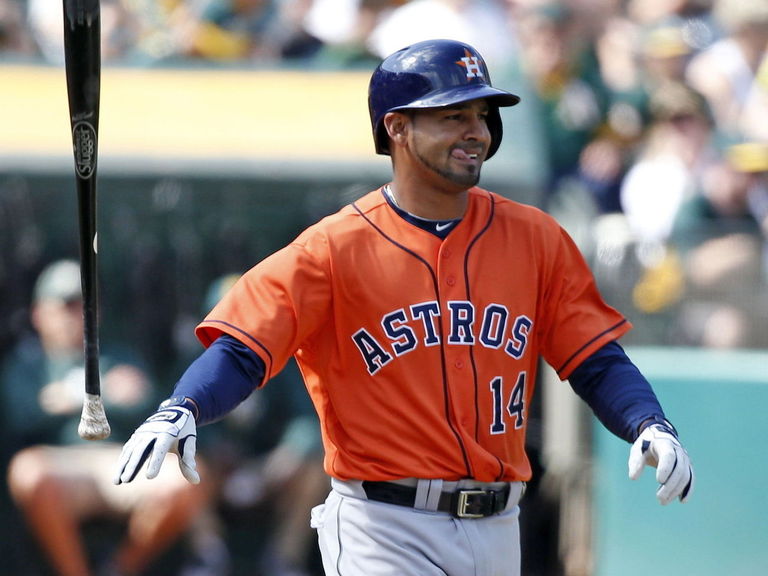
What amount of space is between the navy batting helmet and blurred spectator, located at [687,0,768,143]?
392 cm

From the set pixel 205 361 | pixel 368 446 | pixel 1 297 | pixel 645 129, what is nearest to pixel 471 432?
pixel 368 446

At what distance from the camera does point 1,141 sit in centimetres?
642

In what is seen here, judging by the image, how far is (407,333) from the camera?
11.1 feet

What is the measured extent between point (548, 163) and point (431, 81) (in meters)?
4.10

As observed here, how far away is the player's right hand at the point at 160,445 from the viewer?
295cm

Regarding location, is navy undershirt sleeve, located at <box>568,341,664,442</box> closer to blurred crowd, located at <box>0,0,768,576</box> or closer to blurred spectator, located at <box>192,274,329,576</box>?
blurred crowd, located at <box>0,0,768,576</box>

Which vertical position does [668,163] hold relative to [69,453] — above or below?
above

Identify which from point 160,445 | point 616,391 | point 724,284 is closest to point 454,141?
point 616,391

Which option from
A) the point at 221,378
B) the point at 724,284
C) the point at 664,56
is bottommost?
the point at 724,284

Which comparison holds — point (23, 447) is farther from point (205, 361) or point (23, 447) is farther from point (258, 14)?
point (205, 361)

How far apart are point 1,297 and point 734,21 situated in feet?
13.3

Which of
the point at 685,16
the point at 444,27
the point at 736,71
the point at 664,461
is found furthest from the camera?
the point at 685,16

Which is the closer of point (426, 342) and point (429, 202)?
point (426, 342)

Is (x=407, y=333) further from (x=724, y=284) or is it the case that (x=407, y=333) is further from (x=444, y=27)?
(x=444, y=27)
